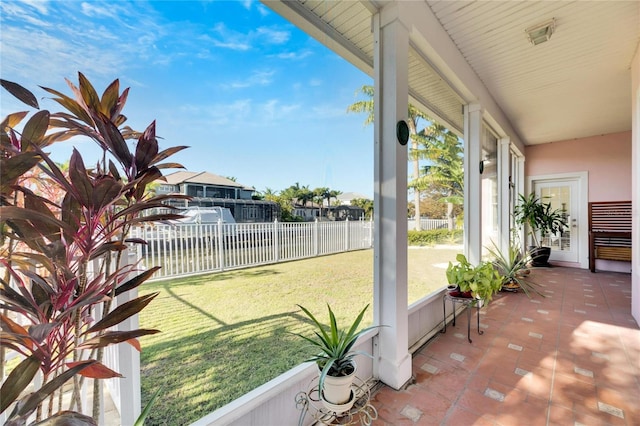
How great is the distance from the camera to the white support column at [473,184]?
3116 millimetres

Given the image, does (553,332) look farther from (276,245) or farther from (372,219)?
(276,245)

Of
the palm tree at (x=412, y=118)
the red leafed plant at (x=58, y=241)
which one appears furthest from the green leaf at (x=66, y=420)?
the palm tree at (x=412, y=118)

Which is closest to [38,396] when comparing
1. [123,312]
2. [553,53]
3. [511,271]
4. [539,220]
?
[123,312]

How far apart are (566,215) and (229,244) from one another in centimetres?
721

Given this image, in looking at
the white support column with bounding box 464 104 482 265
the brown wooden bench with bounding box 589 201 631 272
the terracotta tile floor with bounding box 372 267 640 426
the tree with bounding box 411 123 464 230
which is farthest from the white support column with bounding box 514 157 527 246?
the tree with bounding box 411 123 464 230

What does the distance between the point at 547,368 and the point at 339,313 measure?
160 centimetres

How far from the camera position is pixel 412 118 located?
2.29m

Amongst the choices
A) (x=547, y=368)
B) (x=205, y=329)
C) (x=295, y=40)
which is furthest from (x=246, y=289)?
(x=547, y=368)

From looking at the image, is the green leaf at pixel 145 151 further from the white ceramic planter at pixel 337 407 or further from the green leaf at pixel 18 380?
the white ceramic planter at pixel 337 407

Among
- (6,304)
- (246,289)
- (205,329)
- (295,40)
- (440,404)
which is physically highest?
(295,40)

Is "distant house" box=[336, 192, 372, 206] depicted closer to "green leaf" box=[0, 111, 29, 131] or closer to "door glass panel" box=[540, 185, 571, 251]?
"green leaf" box=[0, 111, 29, 131]

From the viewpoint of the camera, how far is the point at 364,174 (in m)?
1.85

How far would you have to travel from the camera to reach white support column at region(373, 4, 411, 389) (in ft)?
5.68

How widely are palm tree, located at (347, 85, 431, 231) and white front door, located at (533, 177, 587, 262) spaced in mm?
5006
